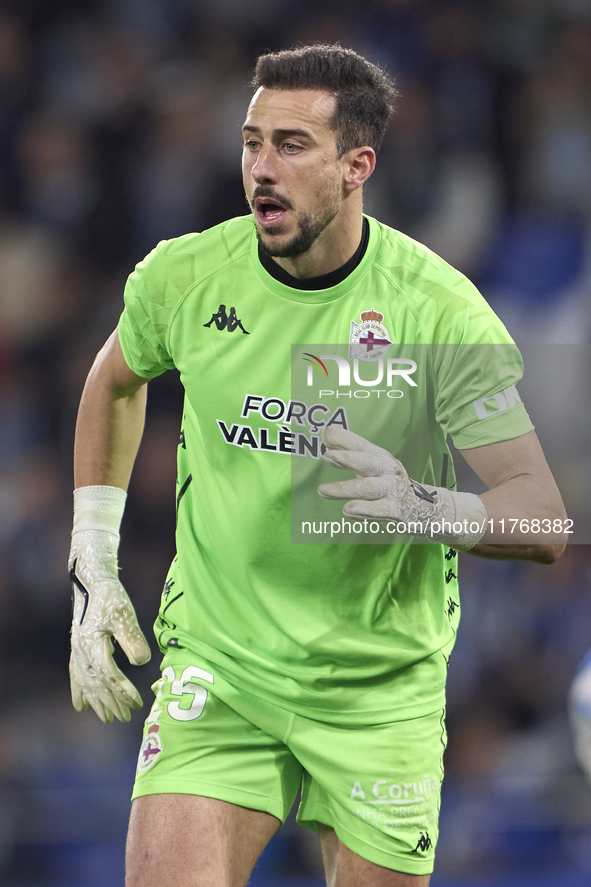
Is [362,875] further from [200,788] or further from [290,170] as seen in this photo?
[290,170]

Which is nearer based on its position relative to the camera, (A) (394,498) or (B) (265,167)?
(A) (394,498)

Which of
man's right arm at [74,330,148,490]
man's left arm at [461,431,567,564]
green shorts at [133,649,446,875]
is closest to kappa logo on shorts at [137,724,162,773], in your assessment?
green shorts at [133,649,446,875]

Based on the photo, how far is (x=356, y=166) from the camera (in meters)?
2.47

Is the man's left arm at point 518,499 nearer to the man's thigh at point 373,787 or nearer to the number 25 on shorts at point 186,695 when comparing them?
the man's thigh at point 373,787

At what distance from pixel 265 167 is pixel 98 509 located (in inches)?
41.0

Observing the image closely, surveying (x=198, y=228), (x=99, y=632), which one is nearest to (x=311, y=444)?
(x=99, y=632)

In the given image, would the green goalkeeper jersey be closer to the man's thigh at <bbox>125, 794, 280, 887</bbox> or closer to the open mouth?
the open mouth

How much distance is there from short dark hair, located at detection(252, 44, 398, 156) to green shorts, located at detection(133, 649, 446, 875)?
53.0 inches

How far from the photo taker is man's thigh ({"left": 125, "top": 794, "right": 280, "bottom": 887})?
6.97ft

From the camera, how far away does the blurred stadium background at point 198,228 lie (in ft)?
13.4

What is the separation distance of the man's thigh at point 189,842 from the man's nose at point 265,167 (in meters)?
1.40

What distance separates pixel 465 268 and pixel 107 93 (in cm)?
184

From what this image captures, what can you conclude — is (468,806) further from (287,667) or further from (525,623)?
(287,667)

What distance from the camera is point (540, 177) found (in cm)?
482
